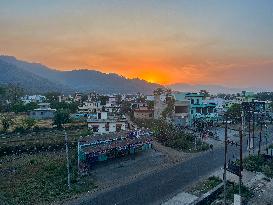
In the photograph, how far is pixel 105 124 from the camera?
5991cm

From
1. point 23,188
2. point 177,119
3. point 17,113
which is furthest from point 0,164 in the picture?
point 17,113

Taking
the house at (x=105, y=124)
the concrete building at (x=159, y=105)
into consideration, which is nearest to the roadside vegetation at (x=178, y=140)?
the house at (x=105, y=124)

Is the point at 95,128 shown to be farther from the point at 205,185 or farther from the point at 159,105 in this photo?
the point at 205,185

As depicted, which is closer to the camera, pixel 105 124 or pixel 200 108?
pixel 105 124

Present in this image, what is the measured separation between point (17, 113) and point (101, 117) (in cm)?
3946

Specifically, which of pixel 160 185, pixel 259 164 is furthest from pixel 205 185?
pixel 259 164

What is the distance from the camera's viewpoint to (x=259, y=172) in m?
41.0

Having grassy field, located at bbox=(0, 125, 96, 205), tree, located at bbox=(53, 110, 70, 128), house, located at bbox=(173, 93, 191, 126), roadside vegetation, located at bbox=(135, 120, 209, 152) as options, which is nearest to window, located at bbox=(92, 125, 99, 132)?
grassy field, located at bbox=(0, 125, 96, 205)

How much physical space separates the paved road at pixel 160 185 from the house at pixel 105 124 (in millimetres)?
17151

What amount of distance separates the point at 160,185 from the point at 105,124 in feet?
82.4

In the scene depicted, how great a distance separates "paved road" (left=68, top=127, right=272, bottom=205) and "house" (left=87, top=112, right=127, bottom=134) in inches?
675

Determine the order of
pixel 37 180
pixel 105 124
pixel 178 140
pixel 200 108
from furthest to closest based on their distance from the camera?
1. pixel 200 108
2. pixel 105 124
3. pixel 178 140
4. pixel 37 180

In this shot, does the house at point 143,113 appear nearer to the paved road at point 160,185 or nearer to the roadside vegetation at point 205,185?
the paved road at point 160,185

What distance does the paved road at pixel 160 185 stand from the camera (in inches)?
1272
